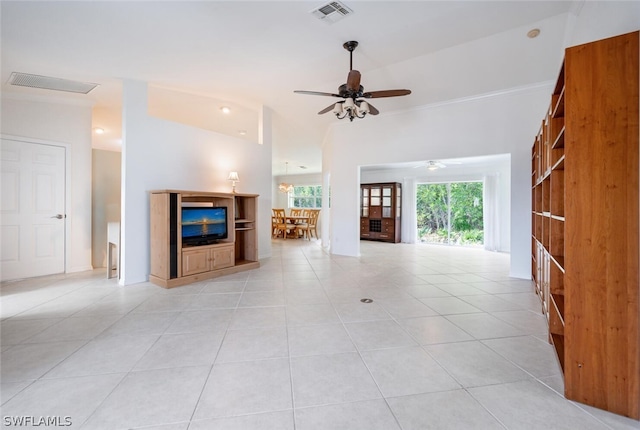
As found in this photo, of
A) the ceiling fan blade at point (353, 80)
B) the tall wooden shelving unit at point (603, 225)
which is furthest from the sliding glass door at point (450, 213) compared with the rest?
the tall wooden shelving unit at point (603, 225)

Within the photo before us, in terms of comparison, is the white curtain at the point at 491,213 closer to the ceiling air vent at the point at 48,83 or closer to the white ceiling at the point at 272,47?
the white ceiling at the point at 272,47

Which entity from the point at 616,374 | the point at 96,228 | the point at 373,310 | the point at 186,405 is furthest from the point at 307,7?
the point at 96,228

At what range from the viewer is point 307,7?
268 centimetres

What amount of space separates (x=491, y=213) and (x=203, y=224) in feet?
23.3

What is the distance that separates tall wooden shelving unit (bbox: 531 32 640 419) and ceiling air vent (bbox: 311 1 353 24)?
2.00 meters

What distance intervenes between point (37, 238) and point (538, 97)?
8.04 meters

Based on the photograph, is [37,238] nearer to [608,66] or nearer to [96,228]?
[96,228]

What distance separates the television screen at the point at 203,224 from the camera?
3.96 m

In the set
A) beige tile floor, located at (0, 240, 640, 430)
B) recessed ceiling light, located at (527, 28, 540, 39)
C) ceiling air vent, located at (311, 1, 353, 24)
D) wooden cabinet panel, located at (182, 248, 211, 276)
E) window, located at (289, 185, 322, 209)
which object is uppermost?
recessed ceiling light, located at (527, 28, 540, 39)

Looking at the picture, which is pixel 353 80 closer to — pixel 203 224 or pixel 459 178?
pixel 203 224

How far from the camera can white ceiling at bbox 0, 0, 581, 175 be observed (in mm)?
2727

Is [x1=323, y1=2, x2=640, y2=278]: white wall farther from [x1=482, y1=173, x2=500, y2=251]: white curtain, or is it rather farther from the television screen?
[x1=482, y1=173, x2=500, y2=251]: white curtain

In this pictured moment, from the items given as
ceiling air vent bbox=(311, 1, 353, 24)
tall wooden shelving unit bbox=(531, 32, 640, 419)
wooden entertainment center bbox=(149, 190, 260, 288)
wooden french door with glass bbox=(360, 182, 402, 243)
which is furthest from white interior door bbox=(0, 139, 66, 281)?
wooden french door with glass bbox=(360, 182, 402, 243)

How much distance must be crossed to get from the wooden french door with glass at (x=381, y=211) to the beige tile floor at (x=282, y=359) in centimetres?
489
